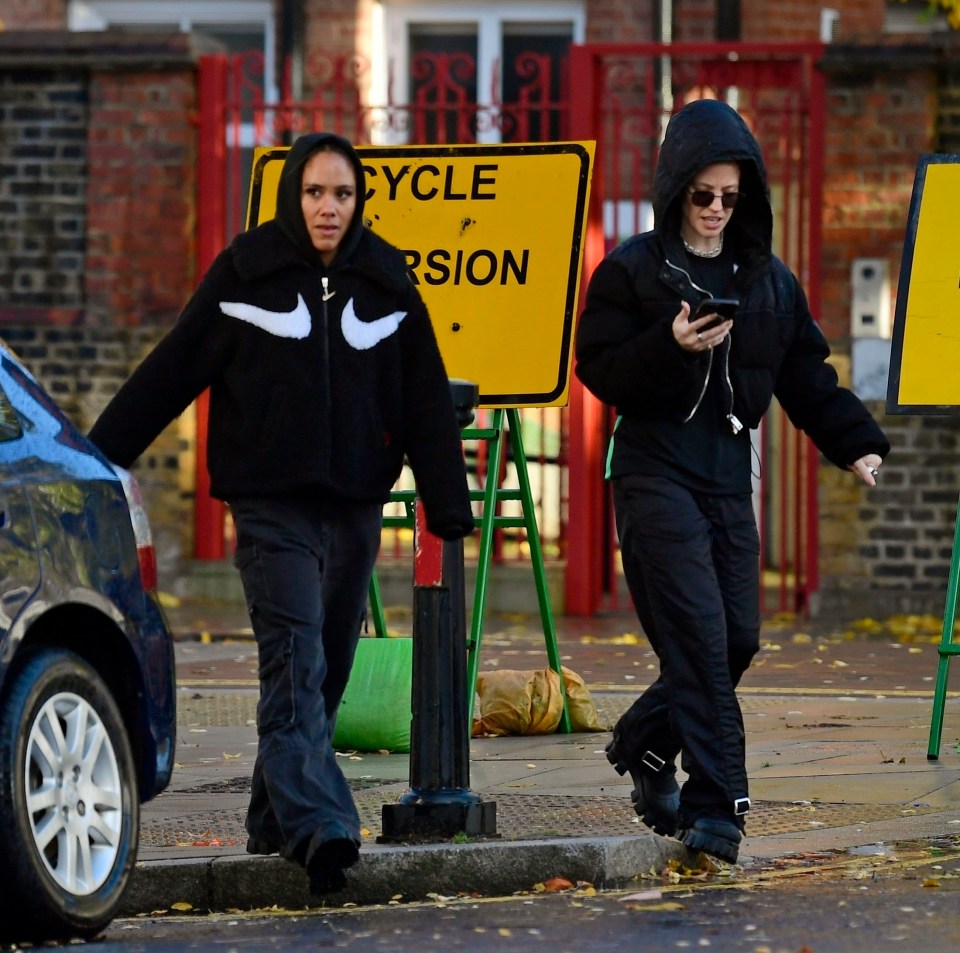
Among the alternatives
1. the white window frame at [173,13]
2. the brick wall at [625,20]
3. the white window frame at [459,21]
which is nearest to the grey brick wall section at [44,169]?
the white window frame at [459,21]

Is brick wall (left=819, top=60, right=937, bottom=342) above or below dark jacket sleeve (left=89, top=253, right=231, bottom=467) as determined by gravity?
above

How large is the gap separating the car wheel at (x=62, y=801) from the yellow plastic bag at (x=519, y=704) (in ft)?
10.4

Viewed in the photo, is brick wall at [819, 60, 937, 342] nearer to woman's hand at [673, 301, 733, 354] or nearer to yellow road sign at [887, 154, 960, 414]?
yellow road sign at [887, 154, 960, 414]

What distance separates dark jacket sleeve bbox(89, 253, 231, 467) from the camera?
242 inches

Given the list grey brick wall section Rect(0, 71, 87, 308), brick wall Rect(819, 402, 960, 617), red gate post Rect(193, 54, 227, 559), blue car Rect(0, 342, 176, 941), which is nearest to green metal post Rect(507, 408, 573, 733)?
blue car Rect(0, 342, 176, 941)

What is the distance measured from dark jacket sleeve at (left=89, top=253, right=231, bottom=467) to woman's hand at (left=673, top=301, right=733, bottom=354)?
1.15 metres

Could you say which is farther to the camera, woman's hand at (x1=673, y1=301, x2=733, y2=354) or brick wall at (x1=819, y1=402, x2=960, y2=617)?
brick wall at (x1=819, y1=402, x2=960, y2=617)

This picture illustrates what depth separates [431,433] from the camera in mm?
6227

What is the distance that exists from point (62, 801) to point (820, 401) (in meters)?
2.45

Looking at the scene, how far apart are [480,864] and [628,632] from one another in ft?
22.1

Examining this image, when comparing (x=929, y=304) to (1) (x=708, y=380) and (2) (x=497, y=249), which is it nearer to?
(2) (x=497, y=249)

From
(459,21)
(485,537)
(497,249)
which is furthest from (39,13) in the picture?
(485,537)

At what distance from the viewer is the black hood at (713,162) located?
644 cm

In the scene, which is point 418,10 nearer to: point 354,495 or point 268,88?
point 268,88
